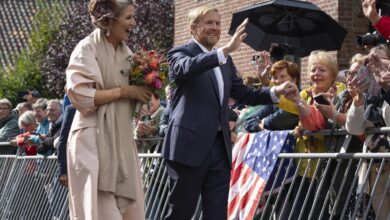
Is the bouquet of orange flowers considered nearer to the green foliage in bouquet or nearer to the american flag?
the american flag

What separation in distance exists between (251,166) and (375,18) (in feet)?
7.67

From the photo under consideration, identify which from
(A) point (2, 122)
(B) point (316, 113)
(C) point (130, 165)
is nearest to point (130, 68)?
(C) point (130, 165)

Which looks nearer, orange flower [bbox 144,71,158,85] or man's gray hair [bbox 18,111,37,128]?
orange flower [bbox 144,71,158,85]

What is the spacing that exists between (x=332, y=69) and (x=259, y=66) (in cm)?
65

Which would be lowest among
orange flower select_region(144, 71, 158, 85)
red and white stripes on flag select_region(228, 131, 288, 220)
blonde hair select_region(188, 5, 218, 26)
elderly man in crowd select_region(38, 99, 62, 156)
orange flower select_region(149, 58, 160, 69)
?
elderly man in crowd select_region(38, 99, 62, 156)

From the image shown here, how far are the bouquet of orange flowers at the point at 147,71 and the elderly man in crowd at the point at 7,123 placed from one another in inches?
293

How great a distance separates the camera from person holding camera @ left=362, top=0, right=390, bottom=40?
7318mm

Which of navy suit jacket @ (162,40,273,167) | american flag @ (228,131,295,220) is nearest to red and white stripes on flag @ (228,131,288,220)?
american flag @ (228,131,295,220)

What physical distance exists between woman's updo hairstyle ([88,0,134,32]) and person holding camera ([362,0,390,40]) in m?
1.88

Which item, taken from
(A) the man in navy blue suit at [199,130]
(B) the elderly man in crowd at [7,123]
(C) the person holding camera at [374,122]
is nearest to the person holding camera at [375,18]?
(C) the person holding camera at [374,122]

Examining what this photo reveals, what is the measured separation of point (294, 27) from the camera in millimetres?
12125

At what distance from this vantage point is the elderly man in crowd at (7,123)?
607 inches

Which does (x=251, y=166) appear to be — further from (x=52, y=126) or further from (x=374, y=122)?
(x=52, y=126)

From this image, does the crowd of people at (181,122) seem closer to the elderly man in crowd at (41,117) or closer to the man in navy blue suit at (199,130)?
the man in navy blue suit at (199,130)
